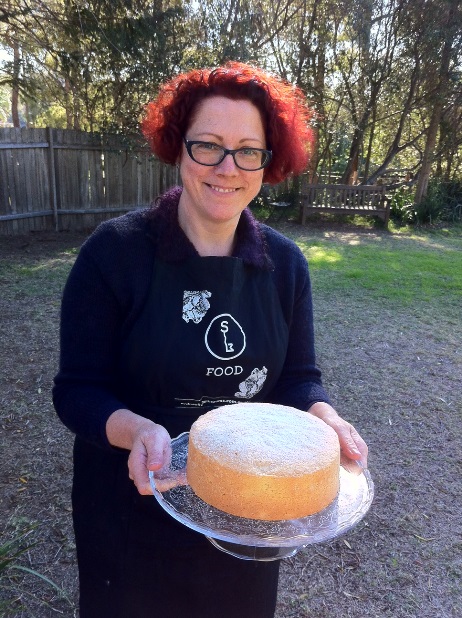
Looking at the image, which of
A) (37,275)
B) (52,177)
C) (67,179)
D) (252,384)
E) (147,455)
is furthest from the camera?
(67,179)

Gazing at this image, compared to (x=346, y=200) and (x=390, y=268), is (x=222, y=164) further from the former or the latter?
(x=346, y=200)

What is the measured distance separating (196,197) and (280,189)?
43.3ft

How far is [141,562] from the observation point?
1.70 m

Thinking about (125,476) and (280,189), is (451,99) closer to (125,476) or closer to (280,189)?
(280,189)

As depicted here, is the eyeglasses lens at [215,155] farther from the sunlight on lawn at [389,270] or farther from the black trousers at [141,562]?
the sunlight on lawn at [389,270]

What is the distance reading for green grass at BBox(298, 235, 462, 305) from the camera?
8211mm

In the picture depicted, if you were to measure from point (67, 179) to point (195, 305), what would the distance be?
33.8 feet

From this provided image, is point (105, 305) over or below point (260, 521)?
over

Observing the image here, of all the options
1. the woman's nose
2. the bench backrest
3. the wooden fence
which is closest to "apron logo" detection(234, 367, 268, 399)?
the woman's nose

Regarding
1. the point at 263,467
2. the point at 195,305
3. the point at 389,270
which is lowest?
the point at 389,270

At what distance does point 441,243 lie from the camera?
12.1m

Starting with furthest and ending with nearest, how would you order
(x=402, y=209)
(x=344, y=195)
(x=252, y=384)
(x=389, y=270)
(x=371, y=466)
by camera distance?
(x=402, y=209) < (x=344, y=195) < (x=389, y=270) < (x=371, y=466) < (x=252, y=384)

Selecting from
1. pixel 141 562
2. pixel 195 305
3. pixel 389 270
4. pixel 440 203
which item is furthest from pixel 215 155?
pixel 440 203

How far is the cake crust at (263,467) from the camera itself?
1.38 m
